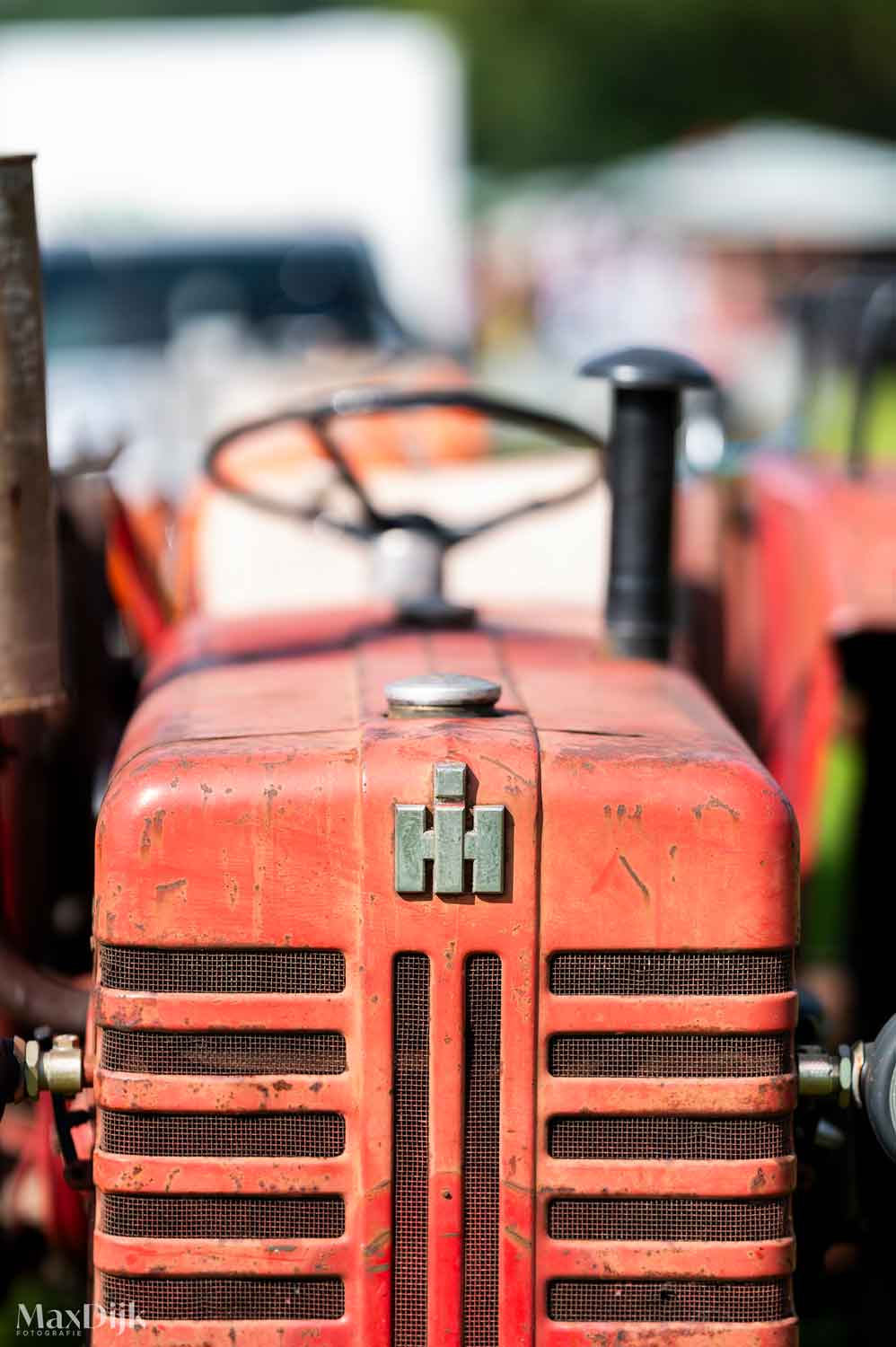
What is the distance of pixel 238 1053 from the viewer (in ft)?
6.66

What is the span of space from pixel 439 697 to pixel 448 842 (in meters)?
0.23

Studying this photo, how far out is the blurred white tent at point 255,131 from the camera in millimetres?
12984

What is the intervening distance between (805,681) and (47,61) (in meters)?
12.0

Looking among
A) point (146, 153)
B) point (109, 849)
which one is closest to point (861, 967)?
point (109, 849)

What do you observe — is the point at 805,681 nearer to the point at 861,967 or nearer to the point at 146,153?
the point at 861,967

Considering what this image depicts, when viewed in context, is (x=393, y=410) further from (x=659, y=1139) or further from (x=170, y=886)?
(x=659, y=1139)

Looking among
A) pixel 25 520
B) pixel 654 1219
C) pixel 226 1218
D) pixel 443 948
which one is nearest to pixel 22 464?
pixel 25 520

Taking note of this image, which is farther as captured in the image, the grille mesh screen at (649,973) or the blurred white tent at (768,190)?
the blurred white tent at (768,190)

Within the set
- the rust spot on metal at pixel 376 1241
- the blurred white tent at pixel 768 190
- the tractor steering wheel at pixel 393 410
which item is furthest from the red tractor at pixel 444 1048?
the blurred white tent at pixel 768 190

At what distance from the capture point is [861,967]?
3580mm

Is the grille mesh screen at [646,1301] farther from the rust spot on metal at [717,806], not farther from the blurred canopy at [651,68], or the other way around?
the blurred canopy at [651,68]

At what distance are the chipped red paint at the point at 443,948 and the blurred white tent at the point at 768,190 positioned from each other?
20.5 meters

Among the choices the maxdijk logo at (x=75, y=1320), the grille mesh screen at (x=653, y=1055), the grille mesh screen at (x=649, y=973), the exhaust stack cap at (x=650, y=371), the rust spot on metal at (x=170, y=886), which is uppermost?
the exhaust stack cap at (x=650, y=371)

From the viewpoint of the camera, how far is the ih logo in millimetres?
1967
